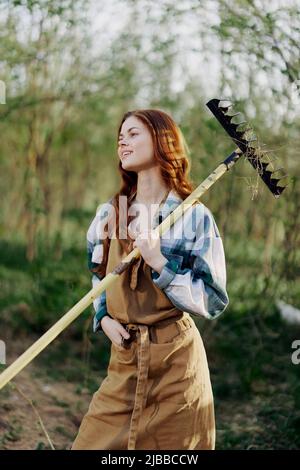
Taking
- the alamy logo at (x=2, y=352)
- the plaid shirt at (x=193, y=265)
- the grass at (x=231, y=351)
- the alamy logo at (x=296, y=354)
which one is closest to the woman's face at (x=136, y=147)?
the plaid shirt at (x=193, y=265)

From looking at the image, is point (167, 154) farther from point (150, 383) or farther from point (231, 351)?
point (231, 351)

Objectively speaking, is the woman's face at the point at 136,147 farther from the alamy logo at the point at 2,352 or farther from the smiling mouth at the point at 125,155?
the alamy logo at the point at 2,352

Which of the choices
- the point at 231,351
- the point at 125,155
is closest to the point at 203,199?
the point at 231,351

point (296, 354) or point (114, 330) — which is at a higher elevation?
point (114, 330)

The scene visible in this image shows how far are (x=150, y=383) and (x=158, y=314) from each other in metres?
0.26

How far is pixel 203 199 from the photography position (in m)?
6.27

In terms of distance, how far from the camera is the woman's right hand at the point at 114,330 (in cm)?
280

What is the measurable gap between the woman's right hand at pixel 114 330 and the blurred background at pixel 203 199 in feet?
2.25

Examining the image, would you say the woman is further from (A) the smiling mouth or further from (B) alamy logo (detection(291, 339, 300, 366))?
(B) alamy logo (detection(291, 339, 300, 366))

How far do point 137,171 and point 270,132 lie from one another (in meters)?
2.96

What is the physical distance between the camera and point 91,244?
3074mm

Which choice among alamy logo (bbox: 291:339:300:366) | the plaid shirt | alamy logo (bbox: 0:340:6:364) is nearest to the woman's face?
the plaid shirt

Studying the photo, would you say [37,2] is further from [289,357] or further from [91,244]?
[289,357]

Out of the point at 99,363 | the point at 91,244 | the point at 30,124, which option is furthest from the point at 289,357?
the point at 30,124
